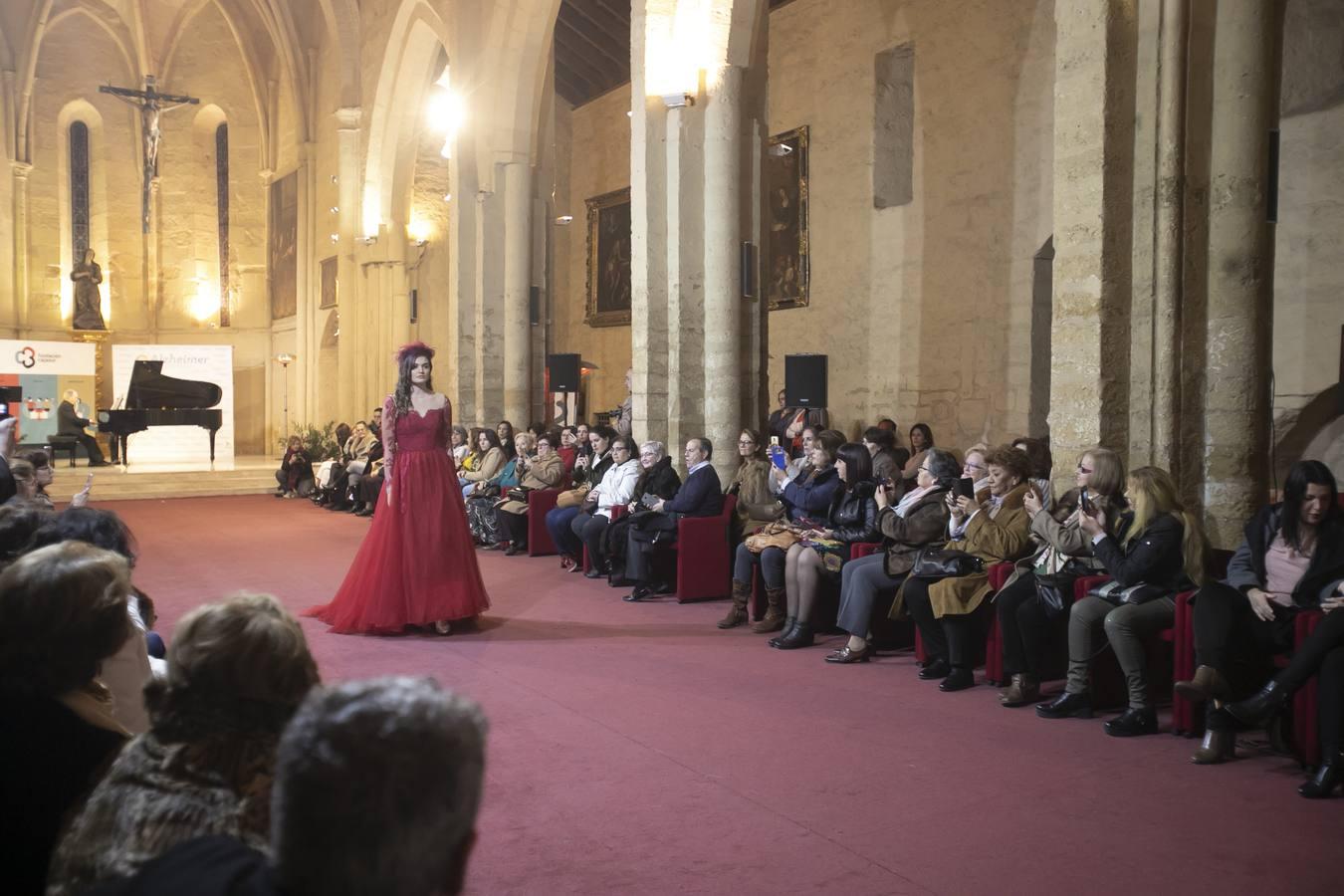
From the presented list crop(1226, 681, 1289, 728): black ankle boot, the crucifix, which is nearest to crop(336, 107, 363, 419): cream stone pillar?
the crucifix

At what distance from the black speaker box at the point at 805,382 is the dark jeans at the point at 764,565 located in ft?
16.3

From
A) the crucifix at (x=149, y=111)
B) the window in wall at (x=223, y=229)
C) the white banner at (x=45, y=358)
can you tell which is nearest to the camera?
the white banner at (x=45, y=358)

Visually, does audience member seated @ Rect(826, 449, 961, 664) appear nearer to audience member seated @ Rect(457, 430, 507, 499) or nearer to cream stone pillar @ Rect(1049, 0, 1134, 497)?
cream stone pillar @ Rect(1049, 0, 1134, 497)

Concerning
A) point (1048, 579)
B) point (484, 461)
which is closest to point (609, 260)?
point (484, 461)

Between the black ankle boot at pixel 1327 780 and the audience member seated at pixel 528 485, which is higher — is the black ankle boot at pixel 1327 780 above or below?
below

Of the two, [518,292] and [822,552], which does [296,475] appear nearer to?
[518,292]

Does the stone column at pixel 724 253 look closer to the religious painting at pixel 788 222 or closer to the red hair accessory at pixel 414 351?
the red hair accessory at pixel 414 351

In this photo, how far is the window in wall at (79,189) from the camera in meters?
23.3

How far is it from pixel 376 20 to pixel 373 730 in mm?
18525

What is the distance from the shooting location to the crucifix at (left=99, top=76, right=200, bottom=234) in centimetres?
2191

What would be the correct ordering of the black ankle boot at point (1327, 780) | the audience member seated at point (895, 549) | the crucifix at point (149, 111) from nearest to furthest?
the black ankle boot at point (1327, 780) → the audience member seated at point (895, 549) → the crucifix at point (149, 111)

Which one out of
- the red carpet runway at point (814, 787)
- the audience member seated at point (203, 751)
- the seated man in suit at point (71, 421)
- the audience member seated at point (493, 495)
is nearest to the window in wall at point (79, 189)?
the seated man in suit at point (71, 421)

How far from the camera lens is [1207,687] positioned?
13.8ft

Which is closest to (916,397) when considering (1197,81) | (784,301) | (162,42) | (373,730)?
(784,301)
